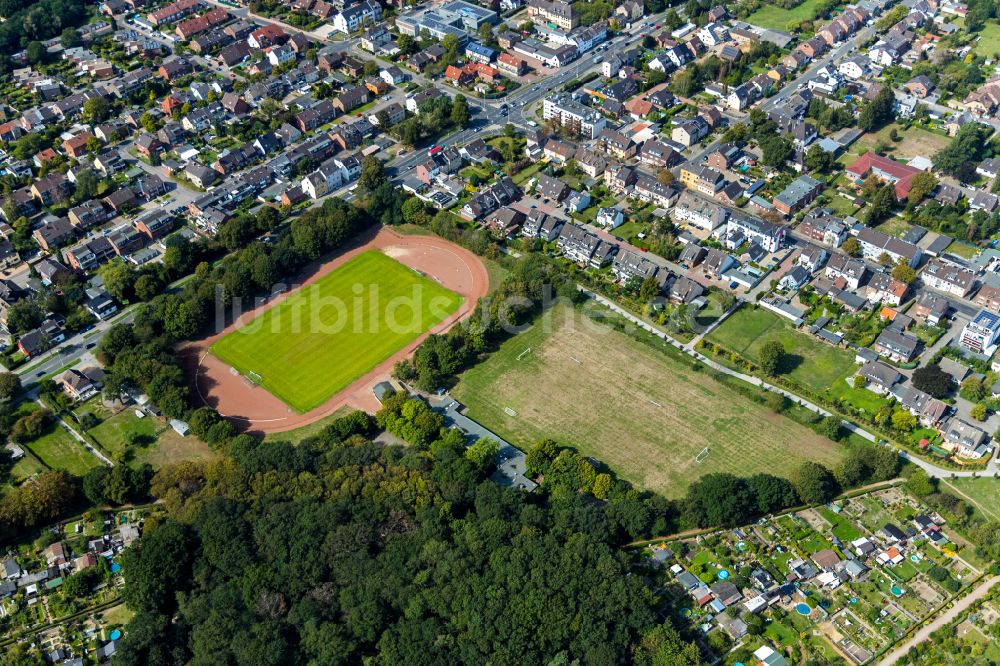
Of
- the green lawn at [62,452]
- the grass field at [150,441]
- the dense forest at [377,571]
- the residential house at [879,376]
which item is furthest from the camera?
the residential house at [879,376]

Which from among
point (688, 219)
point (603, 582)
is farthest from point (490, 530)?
point (688, 219)

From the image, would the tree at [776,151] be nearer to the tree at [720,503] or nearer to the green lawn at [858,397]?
the green lawn at [858,397]

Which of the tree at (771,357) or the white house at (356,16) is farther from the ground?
the white house at (356,16)

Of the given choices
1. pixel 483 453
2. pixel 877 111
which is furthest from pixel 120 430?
pixel 877 111

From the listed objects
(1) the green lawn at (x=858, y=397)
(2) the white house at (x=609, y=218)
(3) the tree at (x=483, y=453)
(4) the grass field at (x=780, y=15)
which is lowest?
A: (3) the tree at (x=483, y=453)

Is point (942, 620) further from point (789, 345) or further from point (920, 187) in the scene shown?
point (920, 187)

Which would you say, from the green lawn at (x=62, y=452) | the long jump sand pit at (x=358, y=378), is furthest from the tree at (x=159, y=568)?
the long jump sand pit at (x=358, y=378)

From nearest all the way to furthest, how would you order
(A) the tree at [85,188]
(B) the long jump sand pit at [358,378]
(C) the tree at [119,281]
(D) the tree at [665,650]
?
1. (D) the tree at [665,650]
2. (B) the long jump sand pit at [358,378]
3. (C) the tree at [119,281]
4. (A) the tree at [85,188]
